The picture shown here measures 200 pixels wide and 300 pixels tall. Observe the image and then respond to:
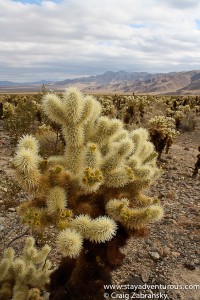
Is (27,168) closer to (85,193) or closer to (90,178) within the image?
(90,178)

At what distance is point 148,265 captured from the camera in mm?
5434

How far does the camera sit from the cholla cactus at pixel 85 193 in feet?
10.6

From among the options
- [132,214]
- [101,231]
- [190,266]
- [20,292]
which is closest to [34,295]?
[20,292]

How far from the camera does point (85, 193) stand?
141 inches

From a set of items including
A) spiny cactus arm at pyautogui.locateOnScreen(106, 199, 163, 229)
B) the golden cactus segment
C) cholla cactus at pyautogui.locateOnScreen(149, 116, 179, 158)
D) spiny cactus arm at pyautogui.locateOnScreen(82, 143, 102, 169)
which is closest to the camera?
the golden cactus segment

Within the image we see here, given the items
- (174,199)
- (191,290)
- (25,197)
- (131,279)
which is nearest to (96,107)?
(131,279)

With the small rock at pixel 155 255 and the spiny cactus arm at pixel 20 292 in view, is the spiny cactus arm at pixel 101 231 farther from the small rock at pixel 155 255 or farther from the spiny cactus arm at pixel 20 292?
the small rock at pixel 155 255

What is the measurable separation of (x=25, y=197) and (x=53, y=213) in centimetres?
439

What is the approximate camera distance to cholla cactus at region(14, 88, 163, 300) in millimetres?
3232

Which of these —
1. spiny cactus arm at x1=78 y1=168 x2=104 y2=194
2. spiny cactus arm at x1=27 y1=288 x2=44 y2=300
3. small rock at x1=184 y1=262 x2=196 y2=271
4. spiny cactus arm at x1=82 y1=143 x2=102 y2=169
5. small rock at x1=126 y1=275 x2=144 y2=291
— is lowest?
small rock at x1=184 y1=262 x2=196 y2=271

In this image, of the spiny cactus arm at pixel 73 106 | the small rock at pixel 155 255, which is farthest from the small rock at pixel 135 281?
the spiny cactus arm at pixel 73 106

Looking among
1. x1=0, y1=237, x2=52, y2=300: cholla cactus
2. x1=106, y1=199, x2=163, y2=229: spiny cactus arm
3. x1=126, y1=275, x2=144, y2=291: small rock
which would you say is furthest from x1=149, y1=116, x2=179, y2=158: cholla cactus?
x1=106, y1=199, x2=163, y2=229: spiny cactus arm

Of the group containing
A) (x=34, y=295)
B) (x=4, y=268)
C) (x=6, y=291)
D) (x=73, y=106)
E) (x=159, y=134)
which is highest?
(x=73, y=106)

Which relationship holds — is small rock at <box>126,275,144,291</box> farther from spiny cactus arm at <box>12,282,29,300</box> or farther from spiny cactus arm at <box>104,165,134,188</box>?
spiny cactus arm at <box>104,165,134,188</box>
